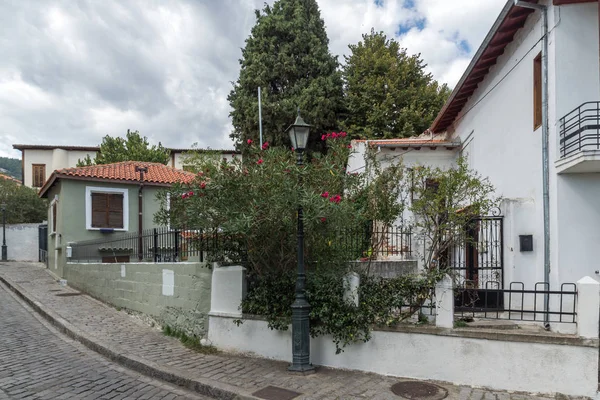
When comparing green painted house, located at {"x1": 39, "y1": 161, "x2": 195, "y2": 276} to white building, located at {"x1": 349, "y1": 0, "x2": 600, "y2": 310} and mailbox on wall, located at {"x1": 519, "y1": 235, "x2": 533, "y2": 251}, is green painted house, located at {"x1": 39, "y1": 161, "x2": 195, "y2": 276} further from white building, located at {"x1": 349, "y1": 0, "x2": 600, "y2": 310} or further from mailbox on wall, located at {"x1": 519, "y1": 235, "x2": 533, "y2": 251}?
mailbox on wall, located at {"x1": 519, "y1": 235, "x2": 533, "y2": 251}

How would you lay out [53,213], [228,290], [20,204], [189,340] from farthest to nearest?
[20,204]
[53,213]
[189,340]
[228,290]

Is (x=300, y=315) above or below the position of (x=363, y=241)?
below

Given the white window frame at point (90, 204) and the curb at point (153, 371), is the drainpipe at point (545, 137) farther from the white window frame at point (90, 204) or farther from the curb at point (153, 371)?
the white window frame at point (90, 204)

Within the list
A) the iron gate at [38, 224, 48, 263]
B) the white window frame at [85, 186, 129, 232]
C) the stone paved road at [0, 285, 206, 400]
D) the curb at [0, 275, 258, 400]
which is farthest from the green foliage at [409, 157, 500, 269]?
the iron gate at [38, 224, 48, 263]

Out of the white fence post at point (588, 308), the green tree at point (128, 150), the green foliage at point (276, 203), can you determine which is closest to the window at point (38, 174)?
the green tree at point (128, 150)

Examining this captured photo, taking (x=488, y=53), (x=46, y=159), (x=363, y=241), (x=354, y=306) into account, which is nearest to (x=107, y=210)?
(x=363, y=241)

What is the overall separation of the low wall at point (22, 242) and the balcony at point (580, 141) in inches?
1200

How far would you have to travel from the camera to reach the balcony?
250 inches

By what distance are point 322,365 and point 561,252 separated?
417cm

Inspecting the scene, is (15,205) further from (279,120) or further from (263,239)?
(263,239)

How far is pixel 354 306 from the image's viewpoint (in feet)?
21.5

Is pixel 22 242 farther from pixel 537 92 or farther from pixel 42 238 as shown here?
pixel 537 92

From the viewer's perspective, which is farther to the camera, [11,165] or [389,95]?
[11,165]

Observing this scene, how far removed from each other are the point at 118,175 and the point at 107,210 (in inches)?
56.5
